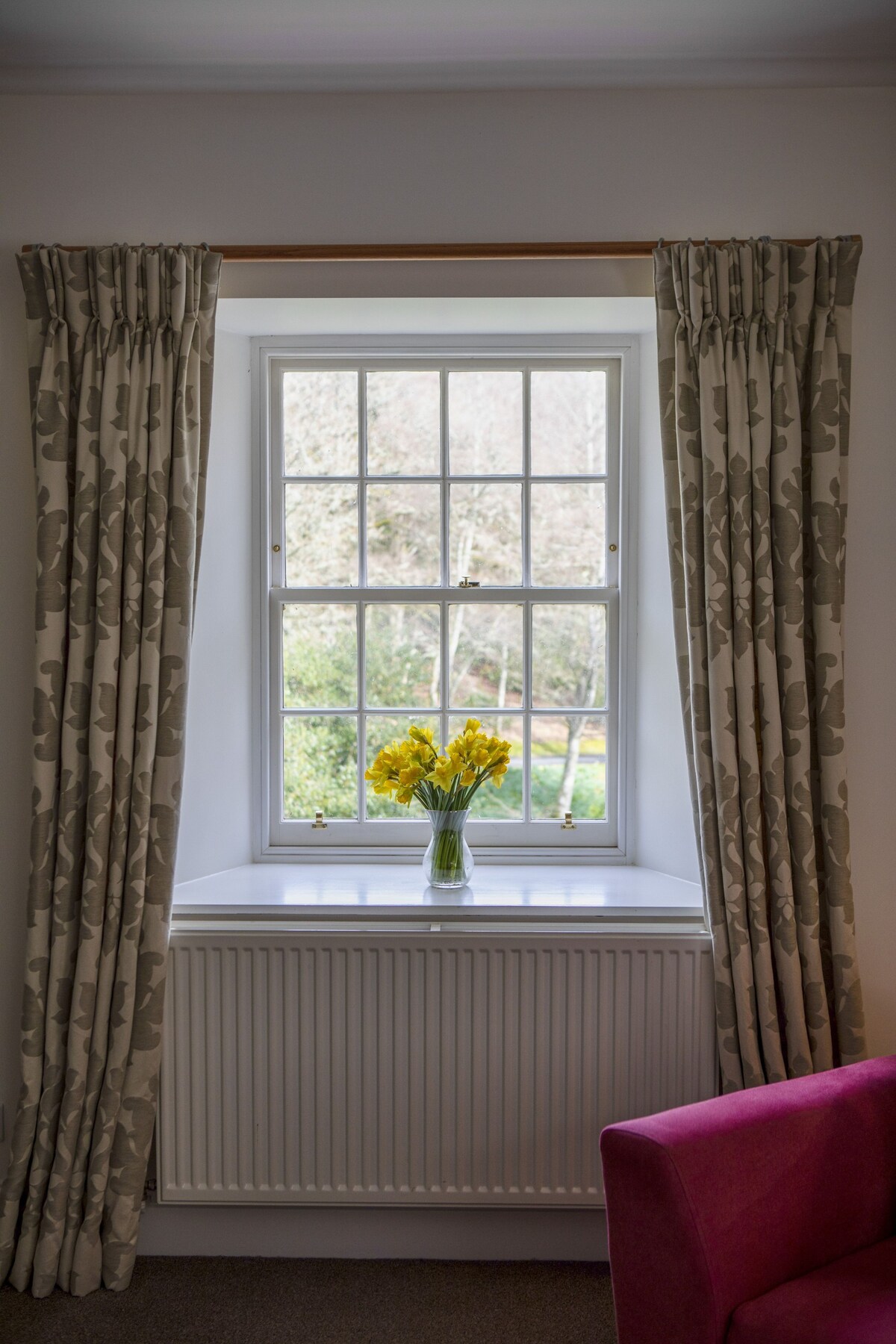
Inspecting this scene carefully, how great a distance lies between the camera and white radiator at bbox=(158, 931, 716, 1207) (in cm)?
214

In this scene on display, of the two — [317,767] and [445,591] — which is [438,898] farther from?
[445,591]

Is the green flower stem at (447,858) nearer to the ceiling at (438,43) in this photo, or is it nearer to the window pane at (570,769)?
the window pane at (570,769)

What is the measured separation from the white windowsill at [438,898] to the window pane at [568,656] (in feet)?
1.66


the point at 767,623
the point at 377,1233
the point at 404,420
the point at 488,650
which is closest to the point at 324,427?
Answer: the point at 404,420

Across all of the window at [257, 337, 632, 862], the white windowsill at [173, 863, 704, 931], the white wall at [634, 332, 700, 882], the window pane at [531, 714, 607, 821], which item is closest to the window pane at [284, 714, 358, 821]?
the window at [257, 337, 632, 862]

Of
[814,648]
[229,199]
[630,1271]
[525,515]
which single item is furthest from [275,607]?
[630,1271]

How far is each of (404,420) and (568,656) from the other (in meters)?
0.84

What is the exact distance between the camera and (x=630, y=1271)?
5.10ft

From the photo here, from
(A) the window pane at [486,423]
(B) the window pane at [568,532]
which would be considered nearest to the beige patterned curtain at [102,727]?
(A) the window pane at [486,423]

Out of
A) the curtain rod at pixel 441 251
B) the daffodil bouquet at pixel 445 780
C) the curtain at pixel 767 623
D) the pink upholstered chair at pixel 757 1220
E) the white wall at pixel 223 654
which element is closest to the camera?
the pink upholstered chair at pixel 757 1220

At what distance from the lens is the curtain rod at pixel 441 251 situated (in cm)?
219

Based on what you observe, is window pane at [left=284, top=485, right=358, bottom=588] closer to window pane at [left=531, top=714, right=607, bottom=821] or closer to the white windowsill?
window pane at [left=531, top=714, right=607, bottom=821]

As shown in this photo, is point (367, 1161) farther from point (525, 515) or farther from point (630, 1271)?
point (525, 515)

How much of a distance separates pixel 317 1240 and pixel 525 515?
6.46 feet
